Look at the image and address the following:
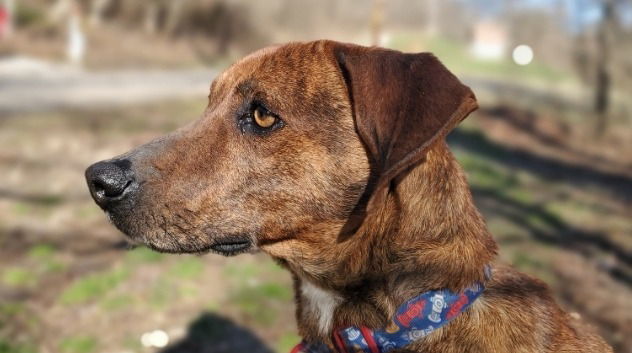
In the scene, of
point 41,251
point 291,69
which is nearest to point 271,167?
point 291,69

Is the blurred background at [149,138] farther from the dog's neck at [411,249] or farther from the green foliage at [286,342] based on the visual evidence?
the dog's neck at [411,249]

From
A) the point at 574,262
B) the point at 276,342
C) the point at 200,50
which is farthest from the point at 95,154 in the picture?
the point at 200,50

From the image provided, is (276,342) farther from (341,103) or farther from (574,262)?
(574,262)

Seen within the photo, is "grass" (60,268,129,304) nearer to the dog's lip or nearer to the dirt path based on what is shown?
the dog's lip

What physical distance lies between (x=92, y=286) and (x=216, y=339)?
49.7 inches

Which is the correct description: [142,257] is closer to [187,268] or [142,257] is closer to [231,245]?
[187,268]

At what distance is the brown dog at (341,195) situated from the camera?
278 cm

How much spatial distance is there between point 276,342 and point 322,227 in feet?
9.69

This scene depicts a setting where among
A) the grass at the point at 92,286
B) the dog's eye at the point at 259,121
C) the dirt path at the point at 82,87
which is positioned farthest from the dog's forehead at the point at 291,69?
the dirt path at the point at 82,87

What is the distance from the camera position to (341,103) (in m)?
3.11

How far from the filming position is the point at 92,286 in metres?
6.23

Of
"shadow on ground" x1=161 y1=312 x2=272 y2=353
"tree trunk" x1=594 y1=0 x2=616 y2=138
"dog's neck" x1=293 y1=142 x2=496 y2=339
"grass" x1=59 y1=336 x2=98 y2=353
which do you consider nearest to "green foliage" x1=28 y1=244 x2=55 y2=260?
"grass" x1=59 y1=336 x2=98 y2=353

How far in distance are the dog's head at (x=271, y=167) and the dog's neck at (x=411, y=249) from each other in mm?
97

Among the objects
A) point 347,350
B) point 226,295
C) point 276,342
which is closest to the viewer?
point 347,350
